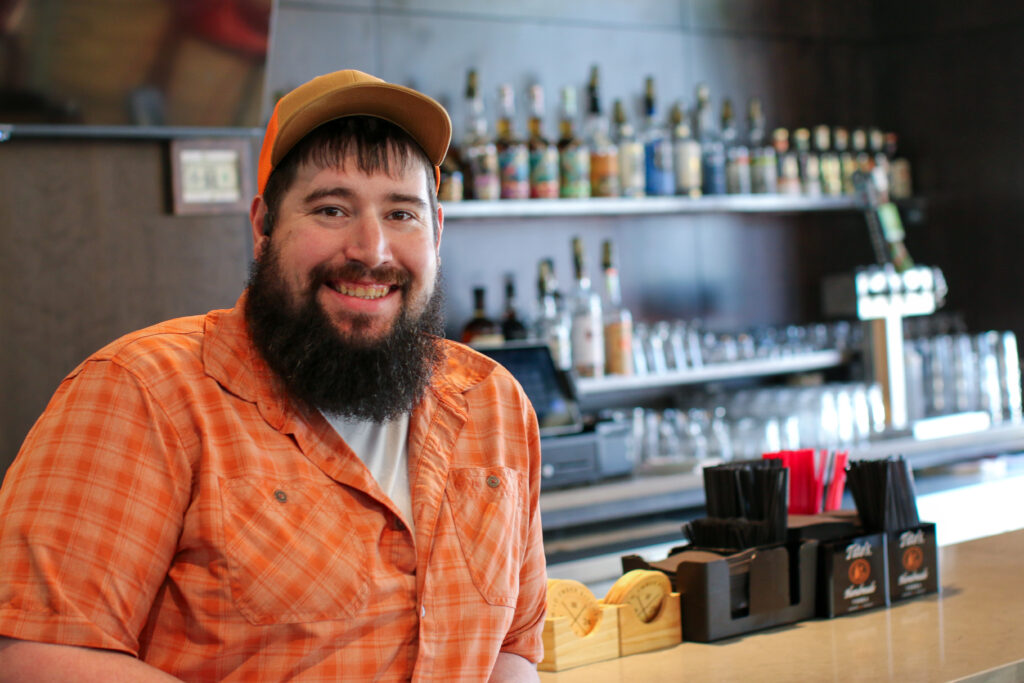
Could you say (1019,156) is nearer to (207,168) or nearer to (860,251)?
(860,251)

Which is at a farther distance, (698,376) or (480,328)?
(698,376)

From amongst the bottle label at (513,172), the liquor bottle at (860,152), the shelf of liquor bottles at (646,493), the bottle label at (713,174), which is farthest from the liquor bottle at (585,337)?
the liquor bottle at (860,152)

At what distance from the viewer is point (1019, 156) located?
165 inches

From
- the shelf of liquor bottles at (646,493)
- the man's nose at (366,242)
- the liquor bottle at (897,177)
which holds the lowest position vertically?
the shelf of liquor bottles at (646,493)

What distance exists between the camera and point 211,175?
9.44ft

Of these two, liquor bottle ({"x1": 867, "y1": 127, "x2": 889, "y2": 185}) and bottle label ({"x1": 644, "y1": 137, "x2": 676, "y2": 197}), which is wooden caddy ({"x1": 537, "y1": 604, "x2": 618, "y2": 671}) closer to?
bottle label ({"x1": 644, "y1": 137, "x2": 676, "y2": 197})

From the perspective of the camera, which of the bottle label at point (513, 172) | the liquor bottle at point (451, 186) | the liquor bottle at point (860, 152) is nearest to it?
the liquor bottle at point (451, 186)

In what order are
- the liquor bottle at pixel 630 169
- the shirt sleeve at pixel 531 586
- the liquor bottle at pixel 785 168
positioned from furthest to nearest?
the liquor bottle at pixel 785 168 → the liquor bottle at pixel 630 169 → the shirt sleeve at pixel 531 586

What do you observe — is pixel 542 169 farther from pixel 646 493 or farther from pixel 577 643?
pixel 577 643

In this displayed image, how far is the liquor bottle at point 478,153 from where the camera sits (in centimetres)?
319

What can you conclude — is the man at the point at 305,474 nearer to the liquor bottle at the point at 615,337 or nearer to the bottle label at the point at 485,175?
the bottle label at the point at 485,175

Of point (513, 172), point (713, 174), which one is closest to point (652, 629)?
Result: point (513, 172)

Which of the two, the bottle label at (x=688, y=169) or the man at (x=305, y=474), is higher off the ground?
the bottle label at (x=688, y=169)

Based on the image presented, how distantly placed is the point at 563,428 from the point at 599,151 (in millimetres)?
978
